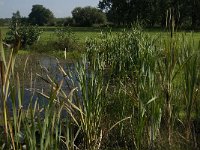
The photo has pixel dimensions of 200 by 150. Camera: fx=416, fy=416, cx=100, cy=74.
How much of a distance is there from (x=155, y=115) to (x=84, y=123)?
77cm

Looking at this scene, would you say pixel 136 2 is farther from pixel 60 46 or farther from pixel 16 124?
pixel 16 124

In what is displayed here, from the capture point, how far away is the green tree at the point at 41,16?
9862cm

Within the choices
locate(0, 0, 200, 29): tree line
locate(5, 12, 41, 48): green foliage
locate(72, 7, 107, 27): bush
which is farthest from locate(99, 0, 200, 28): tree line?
locate(5, 12, 41, 48): green foliage

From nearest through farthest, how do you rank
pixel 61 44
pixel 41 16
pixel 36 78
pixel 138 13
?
pixel 36 78, pixel 61 44, pixel 138 13, pixel 41 16

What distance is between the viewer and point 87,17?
255 feet

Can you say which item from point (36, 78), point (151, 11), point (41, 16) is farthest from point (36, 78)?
point (41, 16)

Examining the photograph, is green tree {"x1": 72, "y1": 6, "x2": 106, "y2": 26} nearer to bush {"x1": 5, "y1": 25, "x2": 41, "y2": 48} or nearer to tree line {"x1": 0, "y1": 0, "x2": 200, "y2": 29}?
tree line {"x1": 0, "y1": 0, "x2": 200, "y2": 29}

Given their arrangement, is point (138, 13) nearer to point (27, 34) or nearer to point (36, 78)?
point (27, 34)

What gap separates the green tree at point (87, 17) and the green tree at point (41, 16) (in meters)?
16.9

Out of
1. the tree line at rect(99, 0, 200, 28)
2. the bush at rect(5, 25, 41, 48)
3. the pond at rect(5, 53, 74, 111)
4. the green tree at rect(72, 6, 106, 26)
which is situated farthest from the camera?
the green tree at rect(72, 6, 106, 26)

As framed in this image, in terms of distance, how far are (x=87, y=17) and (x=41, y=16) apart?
88.4 feet

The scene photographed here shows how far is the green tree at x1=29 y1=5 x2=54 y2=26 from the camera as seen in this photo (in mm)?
98625

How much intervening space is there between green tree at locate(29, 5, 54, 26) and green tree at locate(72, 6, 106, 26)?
16.9 m

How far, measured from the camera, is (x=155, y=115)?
4277 millimetres
